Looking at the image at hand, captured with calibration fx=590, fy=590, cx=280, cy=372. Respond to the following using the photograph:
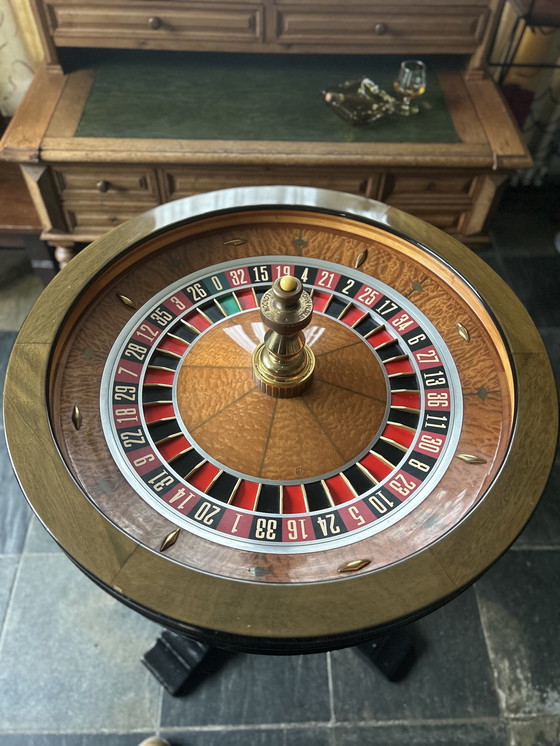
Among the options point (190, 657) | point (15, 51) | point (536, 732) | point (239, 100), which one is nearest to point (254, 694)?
point (190, 657)

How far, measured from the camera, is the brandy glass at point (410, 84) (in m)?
2.45

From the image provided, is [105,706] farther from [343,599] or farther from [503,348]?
[503,348]

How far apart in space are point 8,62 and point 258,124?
4.38 feet

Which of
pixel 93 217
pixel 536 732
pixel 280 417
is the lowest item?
pixel 536 732

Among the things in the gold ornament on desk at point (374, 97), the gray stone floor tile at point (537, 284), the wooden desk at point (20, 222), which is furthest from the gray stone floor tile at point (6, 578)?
the gray stone floor tile at point (537, 284)

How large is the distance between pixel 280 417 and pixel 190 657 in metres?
0.95

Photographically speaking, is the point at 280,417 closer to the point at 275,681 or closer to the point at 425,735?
the point at 275,681

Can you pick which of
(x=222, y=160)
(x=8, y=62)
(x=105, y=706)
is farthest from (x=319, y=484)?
(x=8, y=62)

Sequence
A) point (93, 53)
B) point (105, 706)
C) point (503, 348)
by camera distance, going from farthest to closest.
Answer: point (93, 53), point (105, 706), point (503, 348)

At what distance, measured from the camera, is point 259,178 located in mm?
2404

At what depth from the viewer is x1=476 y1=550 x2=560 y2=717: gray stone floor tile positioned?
74.0 inches

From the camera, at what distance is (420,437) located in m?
1.32

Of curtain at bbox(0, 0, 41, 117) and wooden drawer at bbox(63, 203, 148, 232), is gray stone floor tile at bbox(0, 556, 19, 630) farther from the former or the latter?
curtain at bbox(0, 0, 41, 117)

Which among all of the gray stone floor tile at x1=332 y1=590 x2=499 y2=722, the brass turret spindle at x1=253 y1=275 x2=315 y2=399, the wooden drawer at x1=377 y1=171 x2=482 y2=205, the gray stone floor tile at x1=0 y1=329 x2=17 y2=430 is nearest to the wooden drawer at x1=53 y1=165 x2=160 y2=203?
the gray stone floor tile at x1=0 y1=329 x2=17 y2=430
